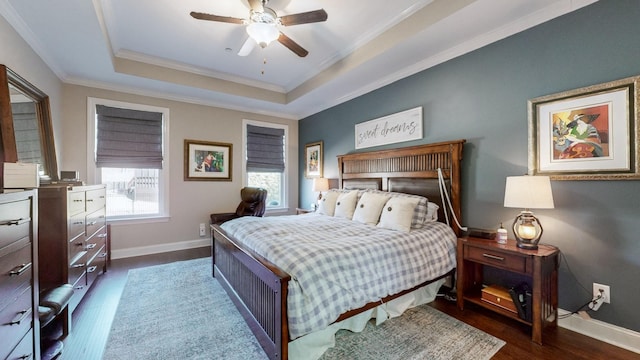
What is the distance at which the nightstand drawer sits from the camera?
1.99 meters

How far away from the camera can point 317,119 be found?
506 cm

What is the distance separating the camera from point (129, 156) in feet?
13.0

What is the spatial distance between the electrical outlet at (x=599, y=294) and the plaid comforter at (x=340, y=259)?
3.15 feet

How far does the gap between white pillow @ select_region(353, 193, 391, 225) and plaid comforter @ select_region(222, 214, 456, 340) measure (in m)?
0.13

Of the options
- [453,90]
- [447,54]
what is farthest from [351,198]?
[447,54]

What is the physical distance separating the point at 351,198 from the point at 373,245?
1249mm

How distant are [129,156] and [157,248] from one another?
1.50 metres

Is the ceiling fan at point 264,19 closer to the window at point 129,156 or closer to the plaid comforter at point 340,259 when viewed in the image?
the plaid comforter at point 340,259

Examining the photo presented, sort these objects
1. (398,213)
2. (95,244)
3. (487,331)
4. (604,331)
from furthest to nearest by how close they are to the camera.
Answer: (95,244)
(398,213)
(487,331)
(604,331)

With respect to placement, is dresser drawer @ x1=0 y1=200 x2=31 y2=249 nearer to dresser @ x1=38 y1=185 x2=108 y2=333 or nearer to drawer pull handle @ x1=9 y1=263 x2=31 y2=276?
drawer pull handle @ x1=9 y1=263 x2=31 y2=276

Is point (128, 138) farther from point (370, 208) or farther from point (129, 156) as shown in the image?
point (370, 208)

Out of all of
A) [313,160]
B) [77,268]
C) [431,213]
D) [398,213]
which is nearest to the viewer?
[77,268]

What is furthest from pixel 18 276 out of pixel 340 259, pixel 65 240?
pixel 340 259

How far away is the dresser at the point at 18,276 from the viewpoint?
3.62ft
